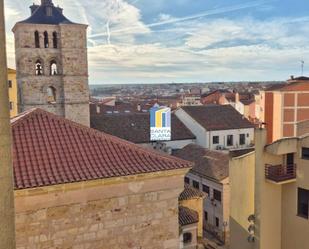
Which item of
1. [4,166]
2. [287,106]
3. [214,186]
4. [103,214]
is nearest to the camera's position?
[4,166]

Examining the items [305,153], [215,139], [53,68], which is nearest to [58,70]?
[53,68]

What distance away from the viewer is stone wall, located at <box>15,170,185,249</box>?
306 inches

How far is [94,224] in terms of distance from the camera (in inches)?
331

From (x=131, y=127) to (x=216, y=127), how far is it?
8745 millimetres

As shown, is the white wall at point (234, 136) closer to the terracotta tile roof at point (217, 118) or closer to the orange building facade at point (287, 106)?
the terracotta tile roof at point (217, 118)

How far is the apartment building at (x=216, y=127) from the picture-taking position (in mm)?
36062

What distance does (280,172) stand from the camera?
15844 millimetres

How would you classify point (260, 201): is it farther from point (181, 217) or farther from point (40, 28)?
point (40, 28)

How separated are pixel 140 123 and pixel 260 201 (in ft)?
71.7

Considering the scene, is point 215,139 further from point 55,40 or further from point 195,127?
point 55,40

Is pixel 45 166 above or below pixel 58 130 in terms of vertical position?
below

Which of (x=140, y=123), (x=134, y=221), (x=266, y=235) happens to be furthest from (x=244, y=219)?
(x=140, y=123)

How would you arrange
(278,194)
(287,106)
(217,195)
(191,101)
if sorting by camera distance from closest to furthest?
(278,194) → (287,106) → (217,195) → (191,101)

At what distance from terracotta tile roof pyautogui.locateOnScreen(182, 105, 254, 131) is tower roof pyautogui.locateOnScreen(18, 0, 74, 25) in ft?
52.5
